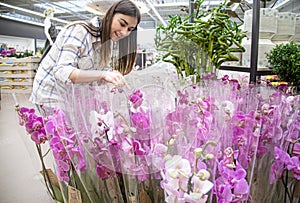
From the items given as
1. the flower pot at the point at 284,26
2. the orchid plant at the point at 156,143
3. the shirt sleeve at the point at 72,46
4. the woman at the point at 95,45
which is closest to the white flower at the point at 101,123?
the orchid plant at the point at 156,143

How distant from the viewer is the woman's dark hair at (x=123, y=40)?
736 mm

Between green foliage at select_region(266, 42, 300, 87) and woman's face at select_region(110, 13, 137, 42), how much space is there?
0.53 metres

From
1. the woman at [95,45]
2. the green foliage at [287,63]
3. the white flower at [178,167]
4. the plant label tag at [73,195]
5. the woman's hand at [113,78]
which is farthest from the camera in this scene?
the green foliage at [287,63]

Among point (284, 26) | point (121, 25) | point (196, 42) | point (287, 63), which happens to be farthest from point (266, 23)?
point (121, 25)

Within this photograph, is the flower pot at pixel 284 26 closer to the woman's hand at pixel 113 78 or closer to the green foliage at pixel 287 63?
the green foliage at pixel 287 63

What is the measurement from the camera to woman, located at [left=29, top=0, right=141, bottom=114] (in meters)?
0.74

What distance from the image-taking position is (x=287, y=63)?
38.1 inches

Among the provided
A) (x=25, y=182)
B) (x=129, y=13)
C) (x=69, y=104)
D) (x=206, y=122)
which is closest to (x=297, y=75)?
(x=129, y=13)

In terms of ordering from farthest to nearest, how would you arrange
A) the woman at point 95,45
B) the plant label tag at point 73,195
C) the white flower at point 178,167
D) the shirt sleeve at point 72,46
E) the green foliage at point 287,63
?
the green foliage at point 287,63
the shirt sleeve at point 72,46
the woman at point 95,45
the plant label tag at point 73,195
the white flower at point 178,167

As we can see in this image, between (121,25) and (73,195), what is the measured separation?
638 mm

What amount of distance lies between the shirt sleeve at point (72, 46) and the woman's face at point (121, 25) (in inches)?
3.6

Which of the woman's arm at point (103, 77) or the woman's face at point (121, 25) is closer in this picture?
the woman's arm at point (103, 77)

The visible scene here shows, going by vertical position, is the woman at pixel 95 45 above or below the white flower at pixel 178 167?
above

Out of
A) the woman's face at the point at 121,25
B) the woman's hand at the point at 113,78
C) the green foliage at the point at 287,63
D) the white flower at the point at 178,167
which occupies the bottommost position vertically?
the white flower at the point at 178,167
